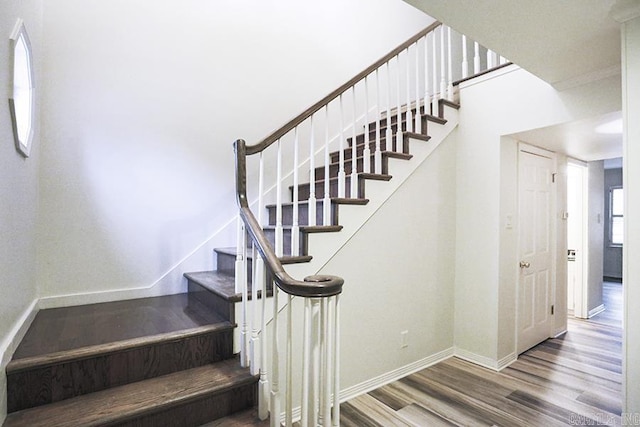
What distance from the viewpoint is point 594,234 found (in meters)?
4.24

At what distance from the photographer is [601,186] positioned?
4.37 metres

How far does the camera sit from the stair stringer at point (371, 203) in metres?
2.12

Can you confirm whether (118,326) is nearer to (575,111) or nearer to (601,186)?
(575,111)

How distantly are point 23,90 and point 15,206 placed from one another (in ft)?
2.30

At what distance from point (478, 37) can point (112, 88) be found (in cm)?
247

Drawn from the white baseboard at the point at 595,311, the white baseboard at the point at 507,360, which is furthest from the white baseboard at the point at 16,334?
the white baseboard at the point at 595,311

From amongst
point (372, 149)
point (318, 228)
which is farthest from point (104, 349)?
point (372, 149)

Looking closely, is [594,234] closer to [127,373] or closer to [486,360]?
[486,360]

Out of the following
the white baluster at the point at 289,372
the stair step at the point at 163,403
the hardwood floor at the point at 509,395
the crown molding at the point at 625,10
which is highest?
the crown molding at the point at 625,10

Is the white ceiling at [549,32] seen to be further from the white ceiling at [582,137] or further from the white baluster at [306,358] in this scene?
the white baluster at [306,358]

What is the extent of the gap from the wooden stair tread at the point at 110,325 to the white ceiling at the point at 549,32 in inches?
81.0

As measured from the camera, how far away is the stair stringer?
6.96 ft

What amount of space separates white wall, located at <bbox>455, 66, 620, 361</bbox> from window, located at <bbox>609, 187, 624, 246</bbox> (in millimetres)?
6005

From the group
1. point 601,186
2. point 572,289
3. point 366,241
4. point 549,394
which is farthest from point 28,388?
point 601,186
